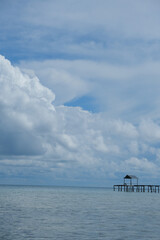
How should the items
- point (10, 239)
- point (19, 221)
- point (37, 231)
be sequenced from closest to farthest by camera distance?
point (10, 239)
point (37, 231)
point (19, 221)

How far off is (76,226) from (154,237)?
23.7 feet

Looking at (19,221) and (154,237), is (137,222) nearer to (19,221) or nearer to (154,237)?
(154,237)

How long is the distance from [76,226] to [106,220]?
490 cm

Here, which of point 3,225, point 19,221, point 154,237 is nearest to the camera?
point 154,237

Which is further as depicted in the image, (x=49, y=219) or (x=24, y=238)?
(x=49, y=219)

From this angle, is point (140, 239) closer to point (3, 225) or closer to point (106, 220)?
point (106, 220)

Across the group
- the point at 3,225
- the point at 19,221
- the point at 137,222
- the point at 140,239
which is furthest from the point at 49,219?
the point at 140,239

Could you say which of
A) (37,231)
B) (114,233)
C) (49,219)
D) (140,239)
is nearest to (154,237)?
(140,239)

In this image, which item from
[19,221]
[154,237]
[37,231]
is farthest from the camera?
[19,221]

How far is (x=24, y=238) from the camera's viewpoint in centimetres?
2155

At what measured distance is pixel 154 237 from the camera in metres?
22.8

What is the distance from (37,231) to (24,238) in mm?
2894

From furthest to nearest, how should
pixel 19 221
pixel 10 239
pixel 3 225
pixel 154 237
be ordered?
pixel 19 221, pixel 3 225, pixel 154 237, pixel 10 239

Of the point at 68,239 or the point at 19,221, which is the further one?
the point at 19,221
